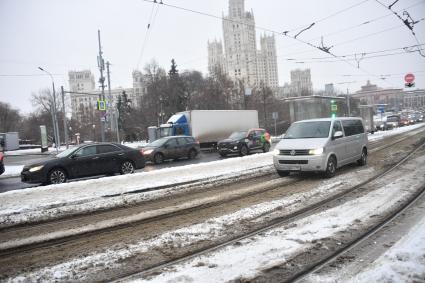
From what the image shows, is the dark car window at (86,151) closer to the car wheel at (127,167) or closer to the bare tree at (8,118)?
the car wheel at (127,167)

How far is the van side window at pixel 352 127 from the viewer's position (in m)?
12.3

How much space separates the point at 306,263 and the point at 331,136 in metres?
7.15

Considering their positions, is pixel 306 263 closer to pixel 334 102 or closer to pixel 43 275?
pixel 43 275

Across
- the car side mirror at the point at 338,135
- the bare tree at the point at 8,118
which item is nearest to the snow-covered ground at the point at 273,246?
the car side mirror at the point at 338,135

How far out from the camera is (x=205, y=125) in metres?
29.9

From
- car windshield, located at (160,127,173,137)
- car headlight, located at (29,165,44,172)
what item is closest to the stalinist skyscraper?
car windshield, located at (160,127,173,137)

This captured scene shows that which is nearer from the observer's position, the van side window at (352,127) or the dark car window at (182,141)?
the van side window at (352,127)

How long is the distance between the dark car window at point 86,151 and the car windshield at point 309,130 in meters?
7.32

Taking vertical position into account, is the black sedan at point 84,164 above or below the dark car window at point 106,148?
below

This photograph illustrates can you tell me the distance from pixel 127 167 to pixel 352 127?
8968 mm

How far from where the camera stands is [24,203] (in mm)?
9383

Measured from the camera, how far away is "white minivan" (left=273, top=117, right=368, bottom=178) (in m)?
10.5

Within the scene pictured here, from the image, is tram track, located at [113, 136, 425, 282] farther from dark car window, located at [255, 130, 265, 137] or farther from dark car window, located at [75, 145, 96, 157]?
dark car window, located at [255, 130, 265, 137]

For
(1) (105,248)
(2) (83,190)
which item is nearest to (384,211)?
(1) (105,248)
